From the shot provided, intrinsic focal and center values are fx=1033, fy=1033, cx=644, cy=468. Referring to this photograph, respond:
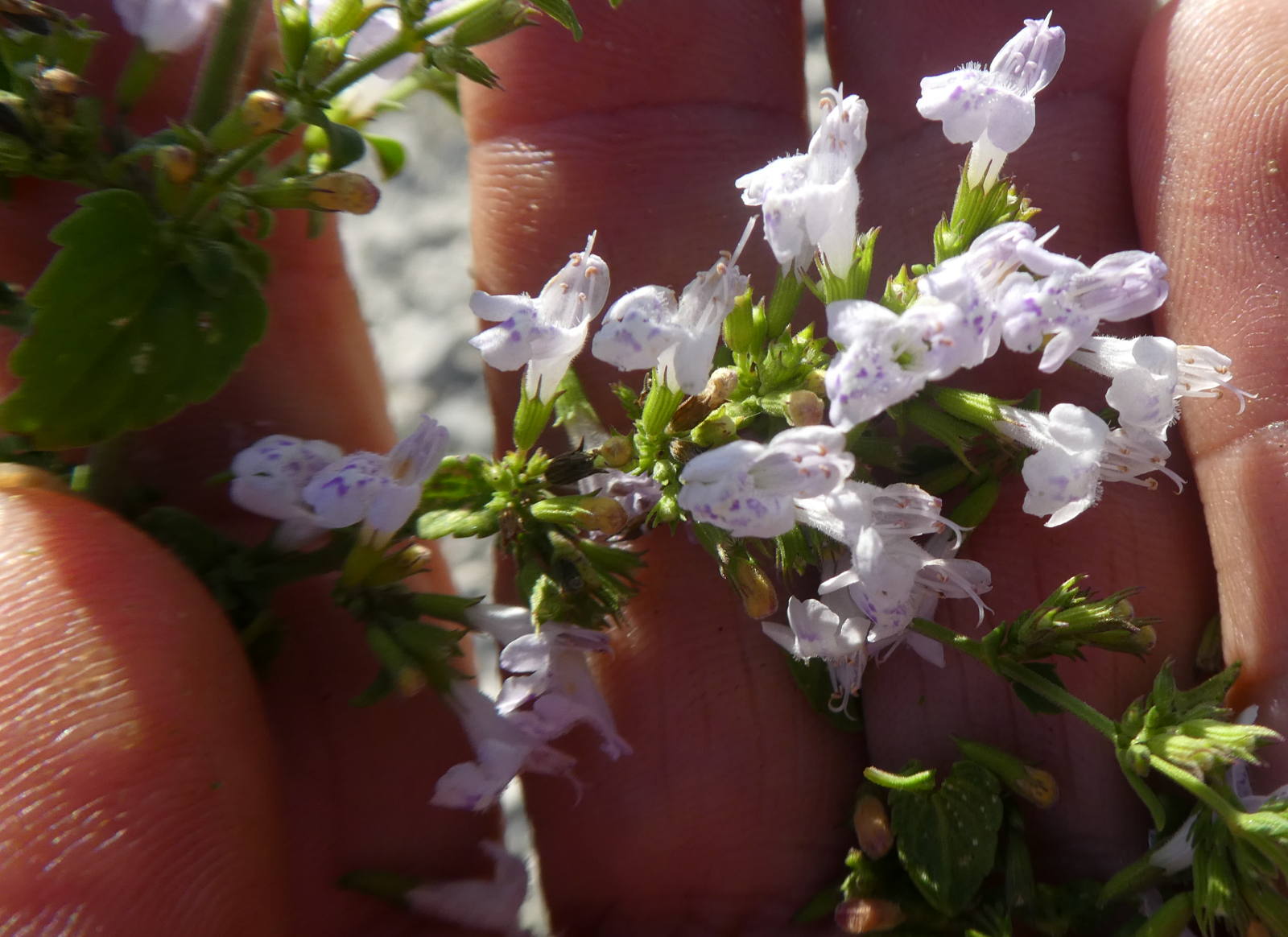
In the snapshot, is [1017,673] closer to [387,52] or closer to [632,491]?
[632,491]

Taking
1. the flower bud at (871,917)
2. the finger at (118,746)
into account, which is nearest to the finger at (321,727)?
the finger at (118,746)

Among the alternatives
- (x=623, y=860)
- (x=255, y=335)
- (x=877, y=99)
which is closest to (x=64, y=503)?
(x=255, y=335)

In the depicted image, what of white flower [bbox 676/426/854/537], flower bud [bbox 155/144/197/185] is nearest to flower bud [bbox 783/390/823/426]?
white flower [bbox 676/426/854/537]

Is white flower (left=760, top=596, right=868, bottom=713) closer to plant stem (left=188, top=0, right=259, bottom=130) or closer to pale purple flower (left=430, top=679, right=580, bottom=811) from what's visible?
pale purple flower (left=430, top=679, right=580, bottom=811)

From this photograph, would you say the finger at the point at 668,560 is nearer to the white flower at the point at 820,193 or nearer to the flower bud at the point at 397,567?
the flower bud at the point at 397,567

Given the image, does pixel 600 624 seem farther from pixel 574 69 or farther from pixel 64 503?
pixel 574 69

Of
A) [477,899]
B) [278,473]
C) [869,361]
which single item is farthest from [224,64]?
[477,899]
